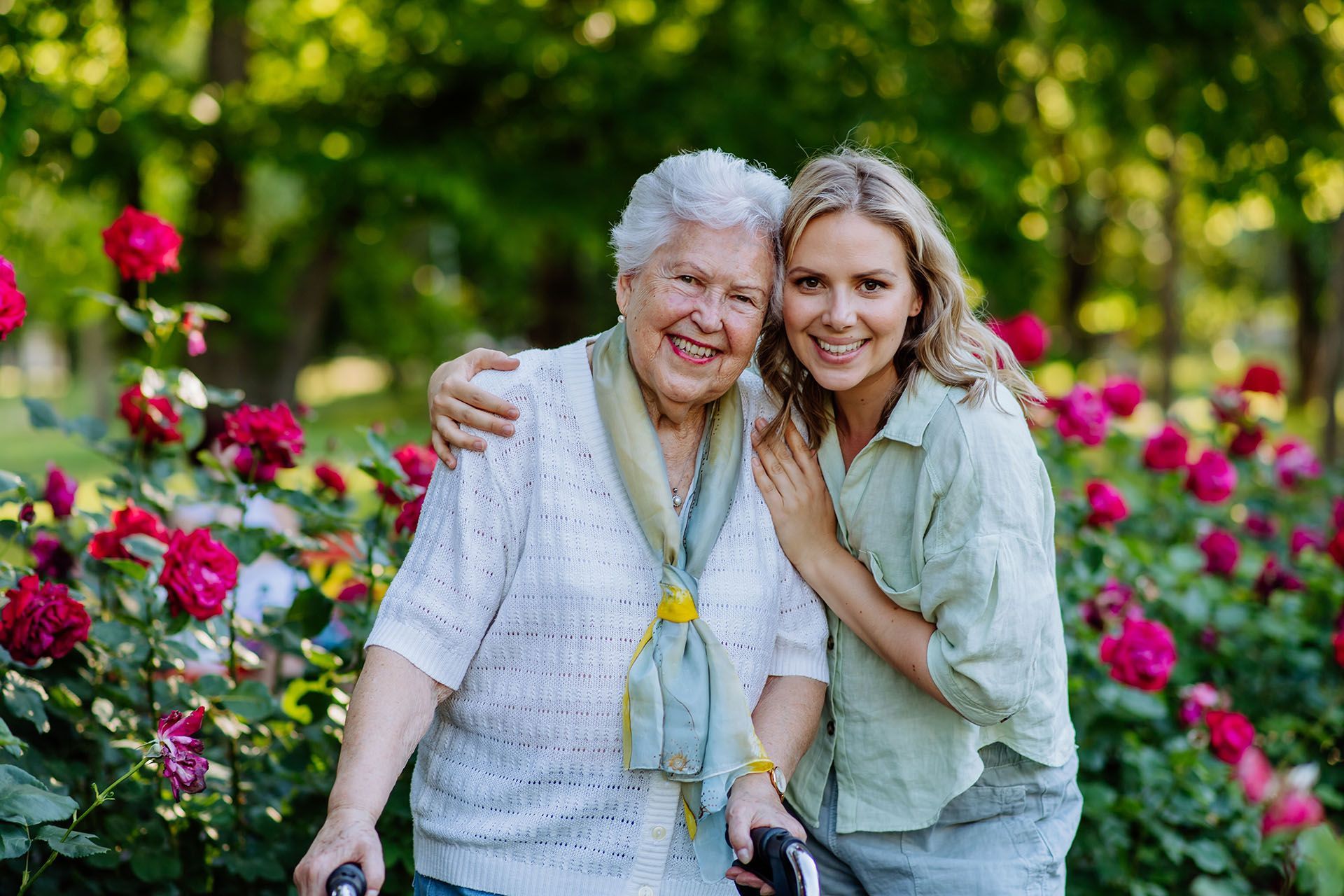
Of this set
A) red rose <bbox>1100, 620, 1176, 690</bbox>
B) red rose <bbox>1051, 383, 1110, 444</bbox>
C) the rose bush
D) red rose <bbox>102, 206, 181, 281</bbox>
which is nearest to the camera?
the rose bush

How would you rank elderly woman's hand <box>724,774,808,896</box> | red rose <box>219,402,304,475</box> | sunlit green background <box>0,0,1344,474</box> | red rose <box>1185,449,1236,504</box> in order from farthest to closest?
sunlit green background <box>0,0,1344,474</box>
red rose <box>1185,449,1236,504</box>
red rose <box>219,402,304,475</box>
elderly woman's hand <box>724,774,808,896</box>

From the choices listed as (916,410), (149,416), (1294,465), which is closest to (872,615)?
(916,410)

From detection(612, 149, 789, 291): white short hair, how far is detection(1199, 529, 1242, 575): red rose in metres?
2.06

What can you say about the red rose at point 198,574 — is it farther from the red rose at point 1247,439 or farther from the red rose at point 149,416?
the red rose at point 1247,439

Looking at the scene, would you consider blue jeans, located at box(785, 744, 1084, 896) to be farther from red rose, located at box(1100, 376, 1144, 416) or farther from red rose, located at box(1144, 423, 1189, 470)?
red rose, located at box(1100, 376, 1144, 416)

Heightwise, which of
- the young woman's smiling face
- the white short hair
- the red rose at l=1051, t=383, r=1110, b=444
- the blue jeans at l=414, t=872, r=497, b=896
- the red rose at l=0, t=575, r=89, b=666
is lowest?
the blue jeans at l=414, t=872, r=497, b=896

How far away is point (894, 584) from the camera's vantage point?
2297mm

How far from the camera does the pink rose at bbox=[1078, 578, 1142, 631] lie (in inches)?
128

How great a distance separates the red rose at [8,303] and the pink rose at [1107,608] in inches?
104

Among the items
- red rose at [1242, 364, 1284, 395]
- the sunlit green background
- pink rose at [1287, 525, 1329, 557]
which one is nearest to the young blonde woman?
pink rose at [1287, 525, 1329, 557]

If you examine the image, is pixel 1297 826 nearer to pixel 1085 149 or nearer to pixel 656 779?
pixel 656 779

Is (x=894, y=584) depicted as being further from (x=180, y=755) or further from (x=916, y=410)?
(x=180, y=755)

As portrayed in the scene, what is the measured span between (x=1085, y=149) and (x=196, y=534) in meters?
13.3

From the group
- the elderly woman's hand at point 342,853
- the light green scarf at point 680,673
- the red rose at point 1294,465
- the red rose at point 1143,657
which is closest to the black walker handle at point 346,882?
the elderly woman's hand at point 342,853
